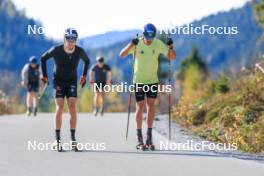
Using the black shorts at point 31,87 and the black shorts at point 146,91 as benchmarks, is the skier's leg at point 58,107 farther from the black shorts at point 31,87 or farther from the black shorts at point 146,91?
the black shorts at point 31,87

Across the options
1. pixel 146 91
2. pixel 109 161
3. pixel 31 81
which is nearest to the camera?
pixel 109 161

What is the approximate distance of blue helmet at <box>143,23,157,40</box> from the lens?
11.6 m

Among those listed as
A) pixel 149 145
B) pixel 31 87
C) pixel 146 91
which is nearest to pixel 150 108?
pixel 146 91

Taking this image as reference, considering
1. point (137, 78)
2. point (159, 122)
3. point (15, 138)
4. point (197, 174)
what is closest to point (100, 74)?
point (159, 122)

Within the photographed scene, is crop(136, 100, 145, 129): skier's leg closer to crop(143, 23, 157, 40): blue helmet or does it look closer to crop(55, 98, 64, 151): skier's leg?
crop(143, 23, 157, 40): blue helmet

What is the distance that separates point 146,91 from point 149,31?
1031 mm

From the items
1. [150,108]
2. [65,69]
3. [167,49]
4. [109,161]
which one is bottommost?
[109,161]

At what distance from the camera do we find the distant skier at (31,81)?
22.8 meters

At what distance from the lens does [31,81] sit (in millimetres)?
22859

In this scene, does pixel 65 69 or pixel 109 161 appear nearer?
pixel 109 161

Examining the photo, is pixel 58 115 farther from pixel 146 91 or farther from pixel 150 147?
pixel 150 147

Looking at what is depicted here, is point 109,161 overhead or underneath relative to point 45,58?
underneath

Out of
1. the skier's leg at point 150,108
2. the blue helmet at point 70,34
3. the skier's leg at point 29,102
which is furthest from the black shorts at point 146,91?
the skier's leg at point 29,102

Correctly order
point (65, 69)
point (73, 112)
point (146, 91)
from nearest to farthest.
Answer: point (65, 69)
point (73, 112)
point (146, 91)
